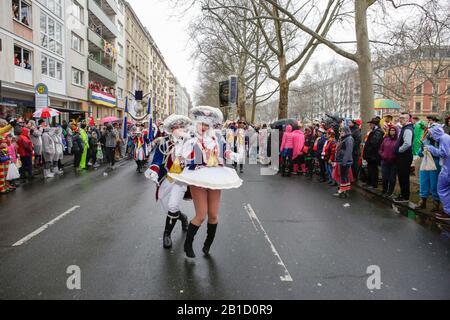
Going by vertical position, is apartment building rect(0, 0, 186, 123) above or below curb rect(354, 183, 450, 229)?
above

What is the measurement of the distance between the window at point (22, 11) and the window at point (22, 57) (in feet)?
5.24

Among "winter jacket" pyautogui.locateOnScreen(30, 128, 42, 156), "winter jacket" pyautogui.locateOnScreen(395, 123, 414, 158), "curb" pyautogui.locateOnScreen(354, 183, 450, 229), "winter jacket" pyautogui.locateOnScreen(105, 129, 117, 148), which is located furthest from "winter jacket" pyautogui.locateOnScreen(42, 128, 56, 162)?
"winter jacket" pyautogui.locateOnScreen(395, 123, 414, 158)

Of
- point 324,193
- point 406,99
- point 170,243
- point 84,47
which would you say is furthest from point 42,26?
point 406,99

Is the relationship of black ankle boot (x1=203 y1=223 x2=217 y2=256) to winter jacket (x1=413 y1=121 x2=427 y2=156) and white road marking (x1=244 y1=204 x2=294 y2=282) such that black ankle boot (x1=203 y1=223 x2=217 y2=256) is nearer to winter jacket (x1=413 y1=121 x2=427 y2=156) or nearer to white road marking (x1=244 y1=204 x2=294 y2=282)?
white road marking (x1=244 y1=204 x2=294 y2=282)

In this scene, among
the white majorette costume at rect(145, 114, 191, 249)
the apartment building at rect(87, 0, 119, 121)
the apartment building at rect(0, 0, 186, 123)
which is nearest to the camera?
the white majorette costume at rect(145, 114, 191, 249)

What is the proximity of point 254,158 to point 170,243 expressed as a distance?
1433 cm

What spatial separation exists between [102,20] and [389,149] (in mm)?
35167

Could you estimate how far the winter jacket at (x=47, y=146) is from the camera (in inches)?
481

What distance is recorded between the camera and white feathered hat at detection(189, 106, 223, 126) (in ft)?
15.6

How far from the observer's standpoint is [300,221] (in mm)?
6598

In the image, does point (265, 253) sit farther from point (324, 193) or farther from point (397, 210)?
point (324, 193)

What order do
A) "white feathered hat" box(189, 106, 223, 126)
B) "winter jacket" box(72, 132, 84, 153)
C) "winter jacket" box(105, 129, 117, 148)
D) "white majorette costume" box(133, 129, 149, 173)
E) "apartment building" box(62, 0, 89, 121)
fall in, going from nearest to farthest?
1. "white feathered hat" box(189, 106, 223, 126)
2. "white majorette costume" box(133, 129, 149, 173)
3. "winter jacket" box(72, 132, 84, 153)
4. "winter jacket" box(105, 129, 117, 148)
5. "apartment building" box(62, 0, 89, 121)

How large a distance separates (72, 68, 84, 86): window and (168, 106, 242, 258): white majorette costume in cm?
2816

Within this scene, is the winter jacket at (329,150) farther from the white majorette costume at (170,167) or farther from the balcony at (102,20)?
the balcony at (102,20)
